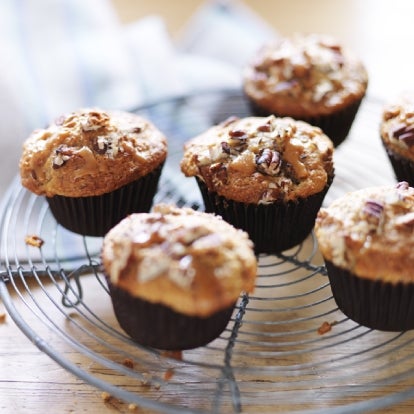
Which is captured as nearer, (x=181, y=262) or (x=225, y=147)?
(x=181, y=262)

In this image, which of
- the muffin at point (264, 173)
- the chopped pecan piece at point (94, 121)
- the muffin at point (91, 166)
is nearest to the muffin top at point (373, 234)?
the muffin at point (264, 173)

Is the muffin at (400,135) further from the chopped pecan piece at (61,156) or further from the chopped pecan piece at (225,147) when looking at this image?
the chopped pecan piece at (61,156)

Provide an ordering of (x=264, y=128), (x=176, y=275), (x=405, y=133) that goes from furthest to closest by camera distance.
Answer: (x=405, y=133) → (x=264, y=128) → (x=176, y=275)

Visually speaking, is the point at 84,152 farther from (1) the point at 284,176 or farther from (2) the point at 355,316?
(2) the point at 355,316

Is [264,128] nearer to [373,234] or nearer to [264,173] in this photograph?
[264,173]

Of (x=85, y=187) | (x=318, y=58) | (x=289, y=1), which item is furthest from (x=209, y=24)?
(x=85, y=187)

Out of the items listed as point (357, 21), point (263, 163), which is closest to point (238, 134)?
point (263, 163)
